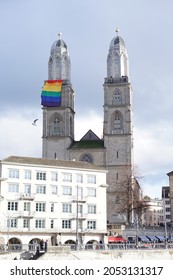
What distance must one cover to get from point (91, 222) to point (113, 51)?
61.5m

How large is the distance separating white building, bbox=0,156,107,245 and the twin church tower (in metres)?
32.7

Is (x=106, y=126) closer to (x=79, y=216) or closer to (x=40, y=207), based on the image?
(x=79, y=216)

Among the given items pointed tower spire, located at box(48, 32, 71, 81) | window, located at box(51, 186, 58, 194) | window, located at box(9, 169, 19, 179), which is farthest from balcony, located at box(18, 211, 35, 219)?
pointed tower spire, located at box(48, 32, 71, 81)

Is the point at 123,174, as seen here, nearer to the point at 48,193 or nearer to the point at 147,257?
the point at 48,193

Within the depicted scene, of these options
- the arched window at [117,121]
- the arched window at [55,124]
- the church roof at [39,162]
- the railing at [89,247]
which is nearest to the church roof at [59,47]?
the arched window at [55,124]

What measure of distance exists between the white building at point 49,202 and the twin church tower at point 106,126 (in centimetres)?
3266

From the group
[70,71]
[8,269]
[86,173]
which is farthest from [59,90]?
[8,269]

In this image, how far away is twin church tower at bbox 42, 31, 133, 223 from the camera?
11412 centimetres

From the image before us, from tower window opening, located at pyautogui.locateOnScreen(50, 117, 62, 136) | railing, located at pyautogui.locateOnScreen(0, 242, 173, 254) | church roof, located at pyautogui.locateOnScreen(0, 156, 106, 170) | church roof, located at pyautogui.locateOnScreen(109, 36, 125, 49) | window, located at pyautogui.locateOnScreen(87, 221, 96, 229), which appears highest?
church roof, located at pyautogui.locateOnScreen(109, 36, 125, 49)

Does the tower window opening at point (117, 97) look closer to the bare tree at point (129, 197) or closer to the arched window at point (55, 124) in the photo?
the arched window at point (55, 124)

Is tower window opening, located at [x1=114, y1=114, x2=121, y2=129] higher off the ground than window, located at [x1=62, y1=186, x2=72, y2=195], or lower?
higher

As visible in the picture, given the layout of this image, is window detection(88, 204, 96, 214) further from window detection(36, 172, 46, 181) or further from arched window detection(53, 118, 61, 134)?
arched window detection(53, 118, 61, 134)

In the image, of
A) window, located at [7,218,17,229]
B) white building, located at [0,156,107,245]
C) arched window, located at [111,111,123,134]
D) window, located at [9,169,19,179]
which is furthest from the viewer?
arched window, located at [111,111,123,134]

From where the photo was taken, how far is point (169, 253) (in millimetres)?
54906
